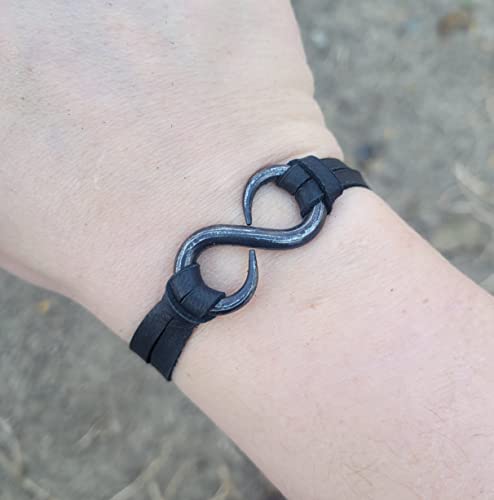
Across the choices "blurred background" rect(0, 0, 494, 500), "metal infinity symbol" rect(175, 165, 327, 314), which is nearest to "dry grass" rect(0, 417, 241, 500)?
"blurred background" rect(0, 0, 494, 500)

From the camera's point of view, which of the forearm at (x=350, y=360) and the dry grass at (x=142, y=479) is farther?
the dry grass at (x=142, y=479)

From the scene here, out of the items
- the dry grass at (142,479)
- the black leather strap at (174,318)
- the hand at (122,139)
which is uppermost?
the hand at (122,139)

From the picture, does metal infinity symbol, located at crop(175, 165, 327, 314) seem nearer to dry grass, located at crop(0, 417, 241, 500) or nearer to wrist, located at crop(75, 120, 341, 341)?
wrist, located at crop(75, 120, 341, 341)

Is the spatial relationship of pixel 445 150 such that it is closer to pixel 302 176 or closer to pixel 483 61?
pixel 483 61

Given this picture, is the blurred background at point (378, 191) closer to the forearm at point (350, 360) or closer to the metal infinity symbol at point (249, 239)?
the forearm at point (350, 360)

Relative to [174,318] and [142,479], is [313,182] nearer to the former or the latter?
[174,318]

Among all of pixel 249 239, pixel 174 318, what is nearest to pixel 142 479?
pixel 174 318

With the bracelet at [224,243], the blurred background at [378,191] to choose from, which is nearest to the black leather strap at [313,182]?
the bracelet at [224,243]
